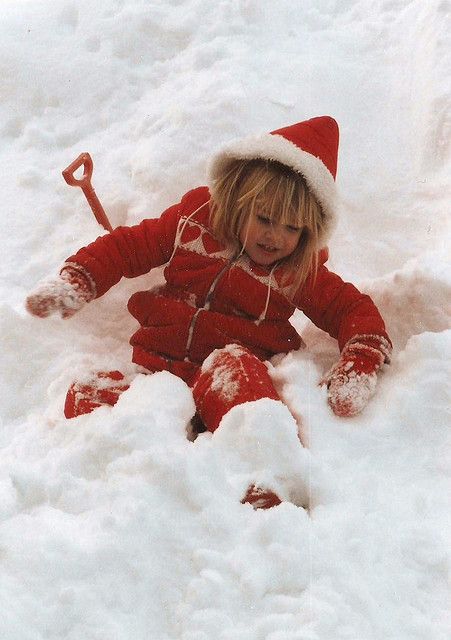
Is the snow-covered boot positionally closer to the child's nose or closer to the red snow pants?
the red snow pants

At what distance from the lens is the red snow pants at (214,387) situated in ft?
4.88

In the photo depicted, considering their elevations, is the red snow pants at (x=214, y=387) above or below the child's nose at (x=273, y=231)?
below

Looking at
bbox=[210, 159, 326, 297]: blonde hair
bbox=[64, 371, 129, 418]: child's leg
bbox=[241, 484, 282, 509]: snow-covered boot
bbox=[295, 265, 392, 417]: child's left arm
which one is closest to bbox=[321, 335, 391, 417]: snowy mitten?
bbox=[295, 265, 392, 417]: child's left arm

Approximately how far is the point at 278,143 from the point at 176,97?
99 cm

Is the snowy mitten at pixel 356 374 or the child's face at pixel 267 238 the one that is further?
the child's face at pixel 267 238

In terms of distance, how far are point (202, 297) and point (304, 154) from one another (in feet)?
1.56

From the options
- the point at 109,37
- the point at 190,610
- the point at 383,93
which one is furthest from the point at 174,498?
the point at 109,37

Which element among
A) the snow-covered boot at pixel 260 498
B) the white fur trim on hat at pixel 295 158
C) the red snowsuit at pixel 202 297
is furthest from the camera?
the red snowsuit at pixel 202 297

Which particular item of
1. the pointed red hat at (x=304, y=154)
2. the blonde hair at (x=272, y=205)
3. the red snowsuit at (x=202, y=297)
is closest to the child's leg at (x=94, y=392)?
the red snowsuit at (x=202, y=297)

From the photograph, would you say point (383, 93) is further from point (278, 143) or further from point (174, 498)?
point (174, 498)

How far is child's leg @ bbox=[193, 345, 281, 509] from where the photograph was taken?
1480 millimetres

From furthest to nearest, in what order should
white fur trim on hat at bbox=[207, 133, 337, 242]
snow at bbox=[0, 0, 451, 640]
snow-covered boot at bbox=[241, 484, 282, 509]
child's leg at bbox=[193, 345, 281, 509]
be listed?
white fur trim on hat at bbox=[207, 133, 337, 242] → child's leg at bbox=[193, 345, 281, 509] → snow-covered boot at bbox=[241, 484, 282, 509] → snow at bbox=[0, 0, 451, 640]

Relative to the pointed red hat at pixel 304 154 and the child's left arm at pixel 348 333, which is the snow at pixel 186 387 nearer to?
the child's left arm at pixel 348 333

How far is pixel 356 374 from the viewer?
1.57 metres
